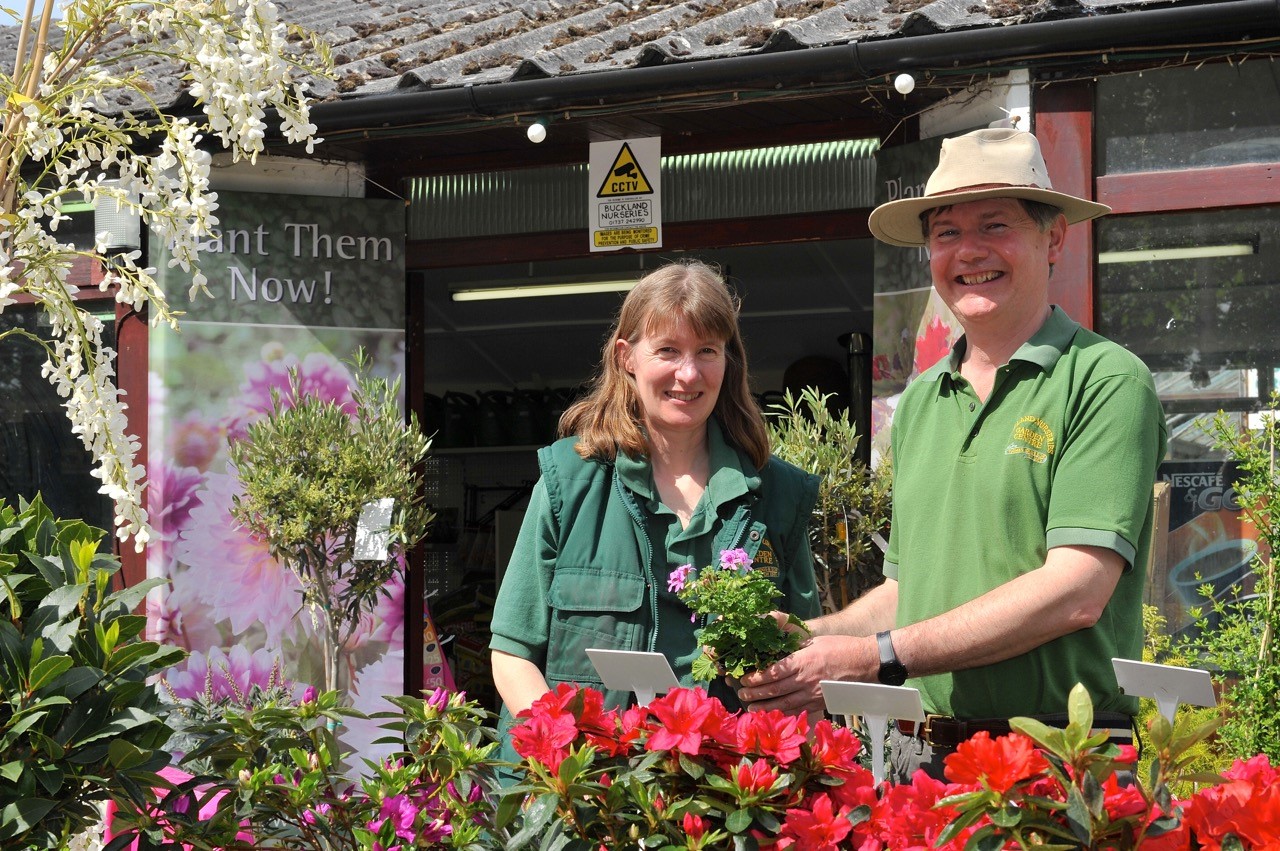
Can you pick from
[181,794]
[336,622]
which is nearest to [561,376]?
[336,622]

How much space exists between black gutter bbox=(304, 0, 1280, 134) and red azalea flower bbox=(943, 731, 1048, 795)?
3.66 m

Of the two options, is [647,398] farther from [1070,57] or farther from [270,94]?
[1070,57]

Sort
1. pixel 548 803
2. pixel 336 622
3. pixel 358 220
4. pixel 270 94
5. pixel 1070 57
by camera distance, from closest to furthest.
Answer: pixel 548 803, pixel 270 94, pixel 1070 57, pixel 336 622, pixel 358 220

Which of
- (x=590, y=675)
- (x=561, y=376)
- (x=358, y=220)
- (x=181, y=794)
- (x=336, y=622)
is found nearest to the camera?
(x=181, y=794)

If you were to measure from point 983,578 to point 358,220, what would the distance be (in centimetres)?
446

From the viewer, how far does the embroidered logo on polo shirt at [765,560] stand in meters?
2.52

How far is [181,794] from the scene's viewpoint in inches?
76.1

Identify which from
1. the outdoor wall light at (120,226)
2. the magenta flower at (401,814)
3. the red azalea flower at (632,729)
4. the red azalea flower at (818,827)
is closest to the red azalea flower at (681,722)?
the red azalea flower at (632,729)

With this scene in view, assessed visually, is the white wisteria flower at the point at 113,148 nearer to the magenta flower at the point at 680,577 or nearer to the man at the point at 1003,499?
the magenta flower at the point at 680,577

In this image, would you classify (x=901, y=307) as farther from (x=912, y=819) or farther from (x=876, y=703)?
(x=912, y=819)

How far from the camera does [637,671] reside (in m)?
2.04

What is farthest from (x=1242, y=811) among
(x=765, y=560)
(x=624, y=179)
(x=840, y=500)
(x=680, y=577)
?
(x=624, y=179)

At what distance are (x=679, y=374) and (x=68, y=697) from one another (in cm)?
119

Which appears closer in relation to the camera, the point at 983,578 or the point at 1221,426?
the point at 983,578
